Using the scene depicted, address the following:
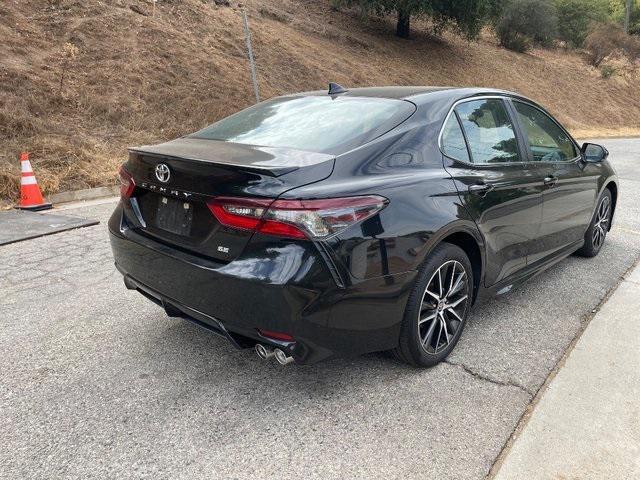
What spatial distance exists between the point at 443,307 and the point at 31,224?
542 centimetres

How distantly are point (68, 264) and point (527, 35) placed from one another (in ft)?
116

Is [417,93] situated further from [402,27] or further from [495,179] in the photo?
[402,27]

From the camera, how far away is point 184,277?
2.65 metres

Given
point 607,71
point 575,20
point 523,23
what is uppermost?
point 575,20

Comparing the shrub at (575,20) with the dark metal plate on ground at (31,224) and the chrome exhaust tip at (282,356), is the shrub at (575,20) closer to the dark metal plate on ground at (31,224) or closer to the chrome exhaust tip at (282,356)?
the dark metal plate on ground at (31,224)

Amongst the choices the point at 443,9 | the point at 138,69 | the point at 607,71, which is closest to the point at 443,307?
the point at 138,69

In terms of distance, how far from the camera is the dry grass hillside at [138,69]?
9.03m

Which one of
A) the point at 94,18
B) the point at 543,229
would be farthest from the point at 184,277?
the point at 94,18

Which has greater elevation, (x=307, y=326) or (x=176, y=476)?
(x=307, y=326)

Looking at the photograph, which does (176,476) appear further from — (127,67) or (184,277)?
(127,67)

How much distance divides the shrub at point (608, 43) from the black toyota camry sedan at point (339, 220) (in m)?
40.0

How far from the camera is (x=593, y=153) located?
15.3ft

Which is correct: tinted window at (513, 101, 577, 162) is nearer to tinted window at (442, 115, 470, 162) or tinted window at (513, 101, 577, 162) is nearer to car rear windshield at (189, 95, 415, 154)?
tinted window at (442, 115, 470, 162)

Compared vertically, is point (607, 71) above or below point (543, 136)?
below
